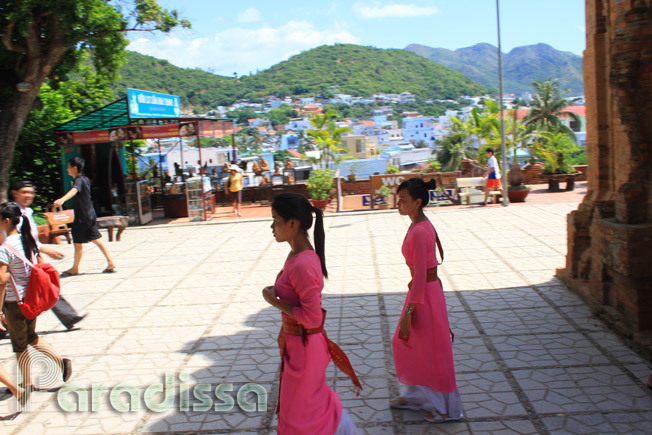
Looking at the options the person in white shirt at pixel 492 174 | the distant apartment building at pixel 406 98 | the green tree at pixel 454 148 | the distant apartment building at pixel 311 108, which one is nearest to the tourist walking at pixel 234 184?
the person in white shirt at pixel 492 174

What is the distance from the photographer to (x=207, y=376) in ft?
15.7

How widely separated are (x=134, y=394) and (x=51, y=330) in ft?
7.81

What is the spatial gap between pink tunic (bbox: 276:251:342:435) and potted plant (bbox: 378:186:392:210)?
12.1m

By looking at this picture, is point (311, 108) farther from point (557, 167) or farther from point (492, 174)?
point (492, 174)

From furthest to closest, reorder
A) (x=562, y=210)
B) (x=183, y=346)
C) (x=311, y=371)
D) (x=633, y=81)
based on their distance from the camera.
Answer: (x=562, y=210) → (x=183, y=346) → (x=633, y=81) → (x=311, y=371)

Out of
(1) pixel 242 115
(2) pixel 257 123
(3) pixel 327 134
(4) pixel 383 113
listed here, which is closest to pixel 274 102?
(1) pixel 242 115

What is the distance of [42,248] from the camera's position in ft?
17.3

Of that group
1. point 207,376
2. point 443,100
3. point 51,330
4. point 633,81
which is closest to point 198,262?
point 51,330

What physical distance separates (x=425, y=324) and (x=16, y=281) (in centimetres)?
318

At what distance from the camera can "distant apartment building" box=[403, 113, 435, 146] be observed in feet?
365

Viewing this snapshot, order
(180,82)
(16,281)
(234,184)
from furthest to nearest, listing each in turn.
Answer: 1. (180,82)
2. (234,184)
3. (16,281)

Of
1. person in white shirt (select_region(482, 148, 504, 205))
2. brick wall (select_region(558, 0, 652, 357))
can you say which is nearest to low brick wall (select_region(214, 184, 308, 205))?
person in white shirt (select_region(482, 148, 504, 205))

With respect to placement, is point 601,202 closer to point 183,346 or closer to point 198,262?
point 183,346

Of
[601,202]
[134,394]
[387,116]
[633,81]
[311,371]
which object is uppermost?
[387,116]
